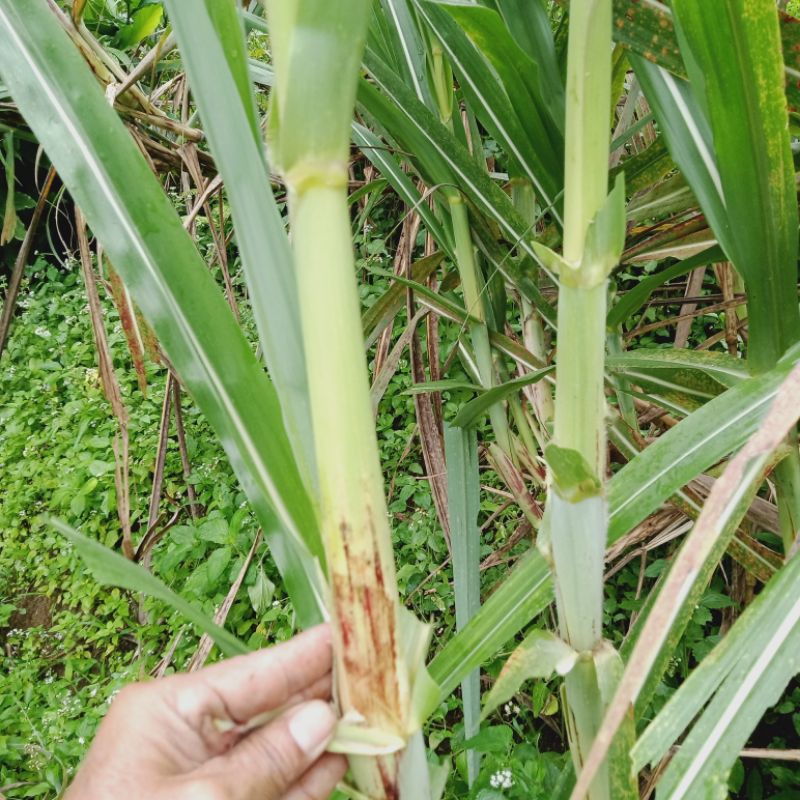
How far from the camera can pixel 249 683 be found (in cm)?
41

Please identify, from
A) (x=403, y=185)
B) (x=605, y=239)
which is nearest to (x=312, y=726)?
(x=605, y=239)

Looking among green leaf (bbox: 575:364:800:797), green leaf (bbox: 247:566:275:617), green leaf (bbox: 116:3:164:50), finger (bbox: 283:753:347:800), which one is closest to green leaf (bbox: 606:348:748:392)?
green leaf (bbox: 575:364:800:797)

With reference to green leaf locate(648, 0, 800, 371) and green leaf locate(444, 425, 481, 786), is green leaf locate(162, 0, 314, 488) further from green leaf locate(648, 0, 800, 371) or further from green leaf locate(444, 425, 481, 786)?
green leaf locate(444, 425, 481, 786)

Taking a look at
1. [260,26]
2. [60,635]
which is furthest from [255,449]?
[60,635]

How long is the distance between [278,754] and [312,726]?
0.14 ft

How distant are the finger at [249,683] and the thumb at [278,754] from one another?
1.3 inches

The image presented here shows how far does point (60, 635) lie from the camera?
1.42 meters

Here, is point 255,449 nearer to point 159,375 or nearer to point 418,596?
point 418,596

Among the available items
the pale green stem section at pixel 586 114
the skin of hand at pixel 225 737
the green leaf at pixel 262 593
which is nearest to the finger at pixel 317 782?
the skin of hand at pixel 225 737

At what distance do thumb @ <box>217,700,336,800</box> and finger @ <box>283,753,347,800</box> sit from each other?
0.01 meters

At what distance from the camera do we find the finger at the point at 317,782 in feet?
1.25

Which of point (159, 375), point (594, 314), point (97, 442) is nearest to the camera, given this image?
point (594, 314)

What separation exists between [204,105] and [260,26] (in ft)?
1.56

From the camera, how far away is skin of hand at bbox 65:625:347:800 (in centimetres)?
34
